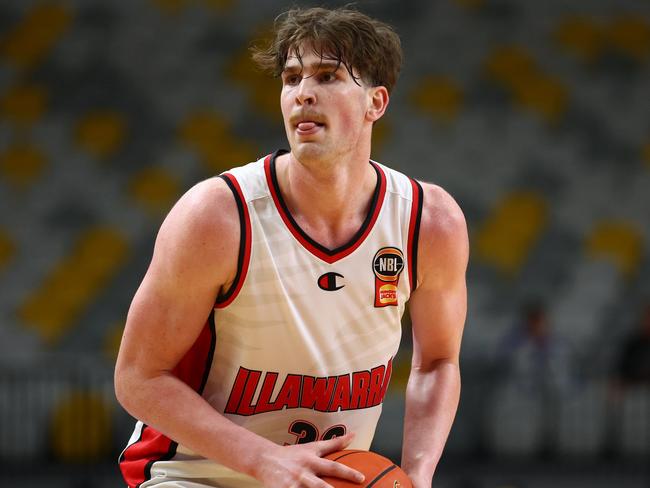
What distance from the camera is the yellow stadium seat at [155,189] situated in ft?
41.9

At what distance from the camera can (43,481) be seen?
9.01 meters

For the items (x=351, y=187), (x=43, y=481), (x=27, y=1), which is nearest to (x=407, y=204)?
(x=351, y=187)

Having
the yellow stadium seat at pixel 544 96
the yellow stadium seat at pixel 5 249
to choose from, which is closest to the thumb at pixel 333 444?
the yellow stadium seat at pixel 5 249

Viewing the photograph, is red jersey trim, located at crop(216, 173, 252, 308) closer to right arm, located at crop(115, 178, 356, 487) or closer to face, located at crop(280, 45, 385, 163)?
right arm, located at crop(115, 178, 356, 487)

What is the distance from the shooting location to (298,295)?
3.39 m

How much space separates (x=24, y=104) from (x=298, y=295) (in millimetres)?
10826

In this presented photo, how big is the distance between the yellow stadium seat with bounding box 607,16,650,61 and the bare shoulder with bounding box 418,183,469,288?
1101 cm

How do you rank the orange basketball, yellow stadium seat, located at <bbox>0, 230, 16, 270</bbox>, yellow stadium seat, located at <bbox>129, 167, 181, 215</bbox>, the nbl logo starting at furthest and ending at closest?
yellow stadium seat, located at <bbox>129, 167, 181, 215</bbox>, yellow stadium seat, located at <bbox>0, 230, 16, 270</bbox>, the nbl logo, the orange basketball

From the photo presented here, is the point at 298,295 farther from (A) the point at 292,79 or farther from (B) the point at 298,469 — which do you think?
(A) the point at 292,79

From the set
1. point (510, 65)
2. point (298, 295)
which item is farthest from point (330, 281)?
point (510, 65)

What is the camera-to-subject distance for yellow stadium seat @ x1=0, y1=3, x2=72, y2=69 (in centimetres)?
1365

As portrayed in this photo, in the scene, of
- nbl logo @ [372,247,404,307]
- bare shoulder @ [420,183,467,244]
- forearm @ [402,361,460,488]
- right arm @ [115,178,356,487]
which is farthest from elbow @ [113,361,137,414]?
bare shoulder @ [420,183,467,244]

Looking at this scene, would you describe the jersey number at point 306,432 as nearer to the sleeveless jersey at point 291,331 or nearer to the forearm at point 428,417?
the sleeveless jersey at point 291,331

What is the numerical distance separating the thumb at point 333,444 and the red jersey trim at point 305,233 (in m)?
0.58
